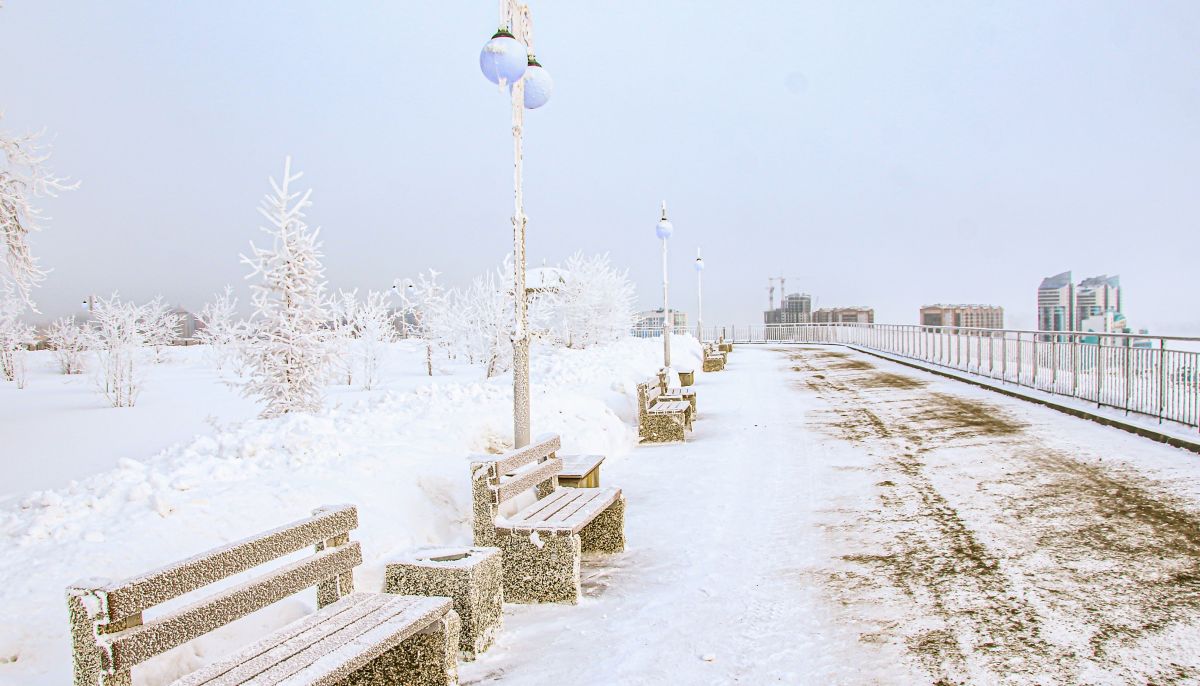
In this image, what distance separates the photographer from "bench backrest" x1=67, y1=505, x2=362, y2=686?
7.73ft

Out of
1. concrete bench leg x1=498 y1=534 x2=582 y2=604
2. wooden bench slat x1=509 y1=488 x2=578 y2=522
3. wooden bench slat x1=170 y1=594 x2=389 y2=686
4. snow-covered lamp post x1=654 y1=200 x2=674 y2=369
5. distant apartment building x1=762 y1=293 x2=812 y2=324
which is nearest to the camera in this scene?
wooden bench slat x1=170 y1=594 x2=389 y2=686

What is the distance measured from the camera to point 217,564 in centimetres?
277

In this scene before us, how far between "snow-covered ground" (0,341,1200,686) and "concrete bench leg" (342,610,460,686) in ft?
0.98

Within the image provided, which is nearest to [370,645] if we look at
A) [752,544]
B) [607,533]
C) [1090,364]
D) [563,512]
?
[563,512]

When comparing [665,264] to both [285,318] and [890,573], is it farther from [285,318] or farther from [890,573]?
[890,573]

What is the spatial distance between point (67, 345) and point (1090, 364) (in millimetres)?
34619

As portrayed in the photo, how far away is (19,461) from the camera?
10.6 metres

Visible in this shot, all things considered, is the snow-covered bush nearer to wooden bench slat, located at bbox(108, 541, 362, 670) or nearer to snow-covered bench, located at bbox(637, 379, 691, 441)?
snow-covered bench, located at bbox(637, 379, 691, 441)

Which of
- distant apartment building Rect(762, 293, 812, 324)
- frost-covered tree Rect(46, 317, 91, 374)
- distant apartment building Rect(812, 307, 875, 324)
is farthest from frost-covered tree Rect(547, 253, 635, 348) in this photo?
distant apartment building Rect(762, 293, 812, 324)

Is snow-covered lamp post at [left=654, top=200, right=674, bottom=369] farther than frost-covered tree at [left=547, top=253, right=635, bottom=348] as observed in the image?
No

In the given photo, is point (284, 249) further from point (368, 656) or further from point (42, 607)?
point (368, 656)

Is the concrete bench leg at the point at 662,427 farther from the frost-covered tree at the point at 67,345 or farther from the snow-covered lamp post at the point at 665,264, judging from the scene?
the frost-covered tree at the point at 67,345

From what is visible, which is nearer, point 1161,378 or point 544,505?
point 544,505

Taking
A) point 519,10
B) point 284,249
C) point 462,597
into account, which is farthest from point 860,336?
point 462,597
